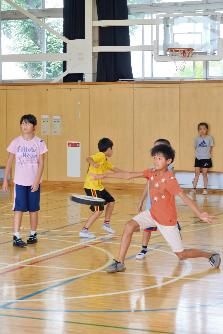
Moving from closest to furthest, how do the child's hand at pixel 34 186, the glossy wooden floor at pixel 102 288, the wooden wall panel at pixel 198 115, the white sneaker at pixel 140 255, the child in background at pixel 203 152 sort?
the glossy wooden floor at pixel 102 288 < the white sneaker at pixel 140 255 < the child's hand at pixel 34 186 < the child in background at pixel 203 152 < the wooden wall panel at pixel 198 115

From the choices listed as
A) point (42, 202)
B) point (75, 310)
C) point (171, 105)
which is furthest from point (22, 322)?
point (171, 105)

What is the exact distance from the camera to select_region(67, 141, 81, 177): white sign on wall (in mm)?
18797

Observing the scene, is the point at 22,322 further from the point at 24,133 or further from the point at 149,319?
the point at 24,133

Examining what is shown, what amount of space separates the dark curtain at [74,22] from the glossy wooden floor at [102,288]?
813 cm

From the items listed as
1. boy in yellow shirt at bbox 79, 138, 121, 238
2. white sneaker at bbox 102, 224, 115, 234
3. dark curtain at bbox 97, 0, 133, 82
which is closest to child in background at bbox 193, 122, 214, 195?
dark curtain at bbox 97, 0, 133, 82

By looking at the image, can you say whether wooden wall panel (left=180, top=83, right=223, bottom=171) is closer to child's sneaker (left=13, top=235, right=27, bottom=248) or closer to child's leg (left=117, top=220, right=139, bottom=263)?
child's sneaker (left=13, top=235, right=27, bottom=248)

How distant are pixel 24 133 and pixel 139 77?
9525mm

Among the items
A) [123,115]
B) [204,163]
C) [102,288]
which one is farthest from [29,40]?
[102,288]

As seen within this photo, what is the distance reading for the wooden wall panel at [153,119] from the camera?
17.9m

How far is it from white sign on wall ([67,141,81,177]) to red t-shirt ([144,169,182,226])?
10.7m

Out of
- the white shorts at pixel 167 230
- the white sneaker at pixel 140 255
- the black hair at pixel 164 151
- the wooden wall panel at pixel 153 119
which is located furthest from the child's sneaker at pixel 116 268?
the wooden wall panel at pixel 153 119

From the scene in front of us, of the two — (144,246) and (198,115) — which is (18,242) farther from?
(198,115)

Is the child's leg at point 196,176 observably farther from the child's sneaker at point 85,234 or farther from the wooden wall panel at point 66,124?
the child's sneaker at point 85,234

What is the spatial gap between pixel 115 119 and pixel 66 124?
129cm
